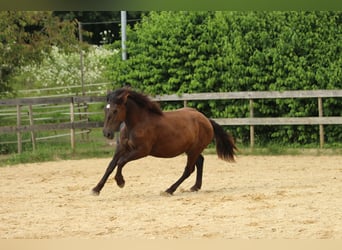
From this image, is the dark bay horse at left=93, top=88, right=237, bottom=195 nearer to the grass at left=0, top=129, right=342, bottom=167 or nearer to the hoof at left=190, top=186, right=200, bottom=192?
the hoof at left=190, top=186, right=200, bottom=192

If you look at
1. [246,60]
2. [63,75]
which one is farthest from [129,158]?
[63,75]

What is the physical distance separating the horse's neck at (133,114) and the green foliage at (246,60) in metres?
6.34

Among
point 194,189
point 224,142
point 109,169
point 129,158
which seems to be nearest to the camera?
point 129,158

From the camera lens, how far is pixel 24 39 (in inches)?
609

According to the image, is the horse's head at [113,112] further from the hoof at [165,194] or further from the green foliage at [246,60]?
the green foliage at [246,60]

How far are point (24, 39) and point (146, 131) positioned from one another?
8.32 m

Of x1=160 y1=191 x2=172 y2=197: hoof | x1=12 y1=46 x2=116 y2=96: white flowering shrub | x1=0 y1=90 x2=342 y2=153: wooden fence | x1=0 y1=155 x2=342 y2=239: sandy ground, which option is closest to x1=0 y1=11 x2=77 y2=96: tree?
x1=0 y1=90 x2=342 y2=153: wooden fence

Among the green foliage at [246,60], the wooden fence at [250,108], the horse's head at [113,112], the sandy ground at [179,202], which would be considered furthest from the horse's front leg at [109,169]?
the green foliage at [246,60]

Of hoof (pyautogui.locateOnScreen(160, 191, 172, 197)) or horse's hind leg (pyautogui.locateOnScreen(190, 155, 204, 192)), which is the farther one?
horse's hind leg (pyautogui.locateOnScreen(190, 155, 204, 192))

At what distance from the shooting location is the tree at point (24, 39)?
1426 cm

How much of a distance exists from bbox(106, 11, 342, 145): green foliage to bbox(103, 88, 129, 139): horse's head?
261 inches

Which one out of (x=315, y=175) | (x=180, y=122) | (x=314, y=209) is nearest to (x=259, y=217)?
(x=314, y=209)

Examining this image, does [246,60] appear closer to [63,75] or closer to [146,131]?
[146,131]

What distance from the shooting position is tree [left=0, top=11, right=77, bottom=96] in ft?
46.8
